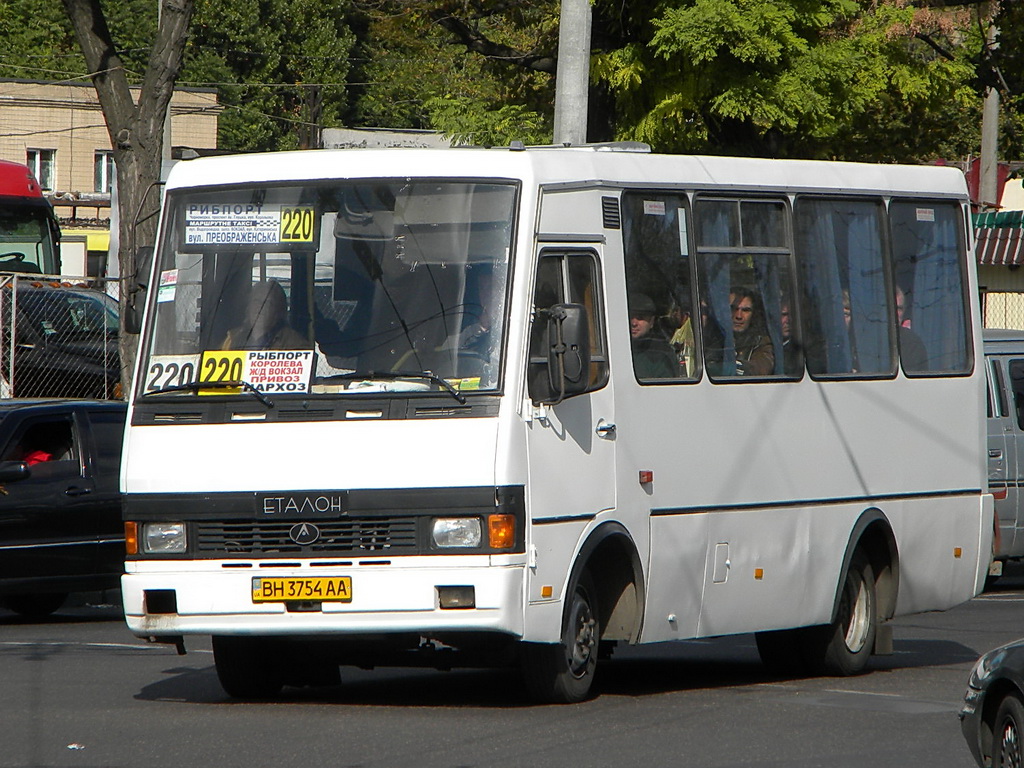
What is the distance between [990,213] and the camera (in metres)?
32.7

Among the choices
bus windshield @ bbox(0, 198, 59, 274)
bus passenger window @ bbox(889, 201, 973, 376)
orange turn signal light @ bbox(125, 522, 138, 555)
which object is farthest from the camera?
bus windshield @ bbox(0, 198, 59, 274)

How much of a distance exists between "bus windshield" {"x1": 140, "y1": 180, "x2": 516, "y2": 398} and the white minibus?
14mm

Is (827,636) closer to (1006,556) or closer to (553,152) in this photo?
(553,152)

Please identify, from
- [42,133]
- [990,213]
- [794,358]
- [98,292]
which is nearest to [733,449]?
[794,358]

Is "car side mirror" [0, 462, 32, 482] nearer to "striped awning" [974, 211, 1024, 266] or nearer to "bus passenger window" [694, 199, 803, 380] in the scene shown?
"bus passenger window" [694, 199, 803, 380]

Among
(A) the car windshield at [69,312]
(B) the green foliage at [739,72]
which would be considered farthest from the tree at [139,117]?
(B) the green foliage at [739,72]

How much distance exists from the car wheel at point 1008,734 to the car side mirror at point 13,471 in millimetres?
9094

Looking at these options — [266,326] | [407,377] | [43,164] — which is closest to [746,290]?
[407,377]

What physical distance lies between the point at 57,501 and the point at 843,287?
637 centimetres

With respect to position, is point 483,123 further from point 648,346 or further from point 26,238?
point 648,346

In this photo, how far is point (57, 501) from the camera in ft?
47.7

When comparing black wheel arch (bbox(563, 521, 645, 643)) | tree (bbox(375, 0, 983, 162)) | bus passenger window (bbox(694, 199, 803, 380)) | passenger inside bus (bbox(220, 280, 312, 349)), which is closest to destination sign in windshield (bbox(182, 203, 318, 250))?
passenger inside bus (bbox(220, 280, 312, 349))

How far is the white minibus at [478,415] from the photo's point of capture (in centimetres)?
895

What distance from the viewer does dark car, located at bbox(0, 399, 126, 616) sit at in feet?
46.8
